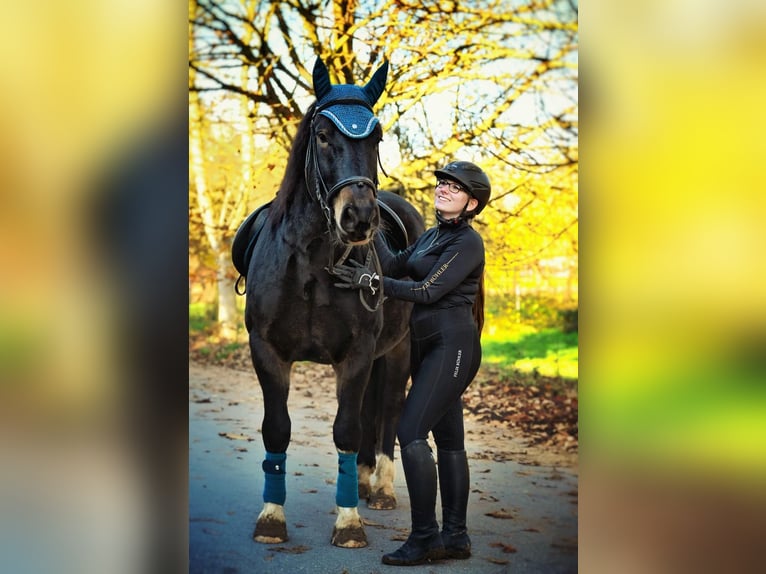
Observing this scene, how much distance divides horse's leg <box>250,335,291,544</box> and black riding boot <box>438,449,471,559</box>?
2.64 ft

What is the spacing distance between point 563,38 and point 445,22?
0.77 metres

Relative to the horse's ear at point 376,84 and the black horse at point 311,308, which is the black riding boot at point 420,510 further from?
the horse's ear at point 376,84

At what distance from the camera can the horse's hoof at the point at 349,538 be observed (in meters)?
4.25

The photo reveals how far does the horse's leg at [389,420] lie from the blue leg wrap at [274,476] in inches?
28.7

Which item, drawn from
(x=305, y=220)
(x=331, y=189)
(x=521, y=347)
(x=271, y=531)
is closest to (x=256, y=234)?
(x=305, y=220)

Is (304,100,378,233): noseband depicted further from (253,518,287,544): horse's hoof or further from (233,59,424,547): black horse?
(253,518,287,544): horse's hoof

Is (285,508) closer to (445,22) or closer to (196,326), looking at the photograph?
(196,326)

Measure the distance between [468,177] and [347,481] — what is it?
1.63m

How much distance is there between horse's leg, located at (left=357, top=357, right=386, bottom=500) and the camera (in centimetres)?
495

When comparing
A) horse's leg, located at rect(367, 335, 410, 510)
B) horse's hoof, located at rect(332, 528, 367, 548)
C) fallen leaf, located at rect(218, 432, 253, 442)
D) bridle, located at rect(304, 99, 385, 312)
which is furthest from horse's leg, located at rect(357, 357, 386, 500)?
bridle, located at rect(304, 99, 385, 312)
